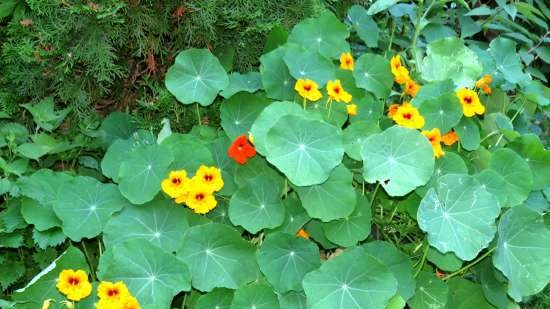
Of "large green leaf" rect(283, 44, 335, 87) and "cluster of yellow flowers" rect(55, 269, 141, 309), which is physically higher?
"large green leaf" rect(283, 44, 335, 87)

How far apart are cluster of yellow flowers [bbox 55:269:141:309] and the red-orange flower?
472 millimetres

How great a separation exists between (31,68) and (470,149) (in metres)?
1.31

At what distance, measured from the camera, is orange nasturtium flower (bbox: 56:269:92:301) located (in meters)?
1.56

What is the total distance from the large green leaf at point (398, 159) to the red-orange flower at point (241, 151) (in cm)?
31

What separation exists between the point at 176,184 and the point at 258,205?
8.9 inches

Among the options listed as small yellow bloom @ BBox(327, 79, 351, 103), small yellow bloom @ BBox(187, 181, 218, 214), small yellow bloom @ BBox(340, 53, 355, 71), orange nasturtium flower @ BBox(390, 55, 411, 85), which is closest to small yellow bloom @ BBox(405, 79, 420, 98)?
orange nasturtium flower @ BBox(390, 55, 411, 85)

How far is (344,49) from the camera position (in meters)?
2.20

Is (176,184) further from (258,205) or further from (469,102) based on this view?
(469,102)

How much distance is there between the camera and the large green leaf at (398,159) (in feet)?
5.67

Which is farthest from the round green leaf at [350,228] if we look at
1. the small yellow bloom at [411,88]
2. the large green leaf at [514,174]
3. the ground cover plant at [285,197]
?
the small yellow bloom at [411,88]

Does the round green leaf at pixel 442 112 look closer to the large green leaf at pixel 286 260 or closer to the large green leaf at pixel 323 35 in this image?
the large green leaf at pixel 323 35

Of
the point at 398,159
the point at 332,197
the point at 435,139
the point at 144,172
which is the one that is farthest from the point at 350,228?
the point at 144,172

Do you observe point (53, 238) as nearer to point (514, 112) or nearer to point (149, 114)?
point (149, 114)

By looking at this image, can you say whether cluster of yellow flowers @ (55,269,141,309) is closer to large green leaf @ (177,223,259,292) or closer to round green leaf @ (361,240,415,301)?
large green leaf @ (177,223,259,292)
